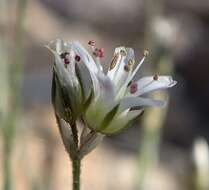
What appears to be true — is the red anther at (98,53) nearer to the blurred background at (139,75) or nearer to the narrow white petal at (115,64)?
the narrow white petal at (115,64)

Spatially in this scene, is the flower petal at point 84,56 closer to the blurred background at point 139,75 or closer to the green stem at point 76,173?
the green stem at point 76,173

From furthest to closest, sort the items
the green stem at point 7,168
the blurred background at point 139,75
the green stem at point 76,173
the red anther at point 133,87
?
the blurred background at point 139,75 → the green stem at point 7,168 → the red anther at point 133,87 → the green stem at point 76,173

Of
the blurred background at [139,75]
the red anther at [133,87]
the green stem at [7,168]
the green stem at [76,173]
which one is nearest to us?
the green stem at [76,173]

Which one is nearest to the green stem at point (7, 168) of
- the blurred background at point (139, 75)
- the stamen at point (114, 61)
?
the blurred background at point (139, 75)

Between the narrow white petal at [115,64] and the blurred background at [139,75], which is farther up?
the narrow white petal at [115,64]

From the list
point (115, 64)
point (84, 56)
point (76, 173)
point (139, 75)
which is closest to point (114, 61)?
point (115, 64)

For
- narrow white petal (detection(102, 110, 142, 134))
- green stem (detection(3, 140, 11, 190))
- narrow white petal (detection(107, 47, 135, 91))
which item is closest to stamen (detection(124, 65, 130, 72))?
narrow white petal (detection(107, 47, 135, 91))

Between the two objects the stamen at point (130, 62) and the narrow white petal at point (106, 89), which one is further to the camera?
the stamen at point (130, 62)

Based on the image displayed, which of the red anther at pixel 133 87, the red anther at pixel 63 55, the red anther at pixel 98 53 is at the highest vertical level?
the red anther at pixel 63 55
